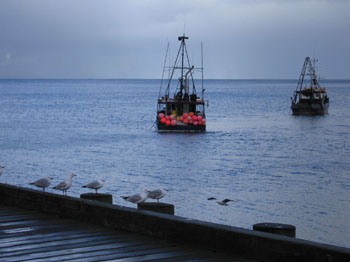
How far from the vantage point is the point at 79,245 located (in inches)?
280

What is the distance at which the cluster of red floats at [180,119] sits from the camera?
50188mm

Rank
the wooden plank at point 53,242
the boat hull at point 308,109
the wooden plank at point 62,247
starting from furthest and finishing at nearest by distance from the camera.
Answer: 1. the boat hull at point 308,109
2. the wooden plank at point 53,242
3. the wooden plank at point 62,247

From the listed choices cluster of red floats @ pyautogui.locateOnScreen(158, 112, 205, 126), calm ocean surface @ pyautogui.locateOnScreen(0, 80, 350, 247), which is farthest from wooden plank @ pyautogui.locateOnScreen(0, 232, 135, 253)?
cluster of red floats @ pyautogui.locateOnScreen(158, 112, 205, 126)

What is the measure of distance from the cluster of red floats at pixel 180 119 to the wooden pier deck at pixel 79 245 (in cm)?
4177

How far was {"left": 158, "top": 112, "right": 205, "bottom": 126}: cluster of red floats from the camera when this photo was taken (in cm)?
5019

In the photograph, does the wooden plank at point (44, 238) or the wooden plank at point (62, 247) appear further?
the wooden plank at point (44, 238)

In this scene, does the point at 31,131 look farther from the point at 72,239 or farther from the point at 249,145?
the point at 72,239

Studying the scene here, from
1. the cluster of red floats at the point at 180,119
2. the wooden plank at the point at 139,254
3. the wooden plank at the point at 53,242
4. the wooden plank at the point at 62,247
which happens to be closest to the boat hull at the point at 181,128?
the cluster of red floats at the point at 180,119

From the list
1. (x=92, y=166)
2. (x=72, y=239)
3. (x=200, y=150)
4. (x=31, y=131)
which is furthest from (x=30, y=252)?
(x=31, y=131)

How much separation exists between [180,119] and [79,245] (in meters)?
43.7

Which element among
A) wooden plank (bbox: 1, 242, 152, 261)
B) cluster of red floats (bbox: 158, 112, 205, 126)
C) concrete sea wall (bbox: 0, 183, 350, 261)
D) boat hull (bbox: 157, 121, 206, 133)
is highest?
concrete sea wall (bbox: 0, 183, 350, 261)

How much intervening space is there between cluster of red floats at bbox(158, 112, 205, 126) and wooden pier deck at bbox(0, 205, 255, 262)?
137 ft

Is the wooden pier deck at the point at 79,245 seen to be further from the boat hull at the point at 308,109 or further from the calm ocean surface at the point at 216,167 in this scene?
the boat hull at the point at 308,109

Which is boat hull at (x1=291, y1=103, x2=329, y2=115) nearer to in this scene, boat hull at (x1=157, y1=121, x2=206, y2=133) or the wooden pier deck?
boat hull at (x1=157, y1=121, x2=206, y2=133)
